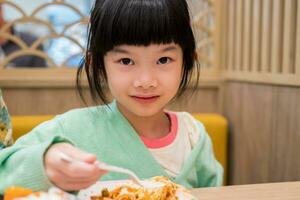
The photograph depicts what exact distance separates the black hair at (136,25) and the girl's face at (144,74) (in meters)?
0.02

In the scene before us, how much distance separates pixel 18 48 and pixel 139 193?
1143mm

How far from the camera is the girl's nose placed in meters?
0.77

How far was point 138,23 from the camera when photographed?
782mm

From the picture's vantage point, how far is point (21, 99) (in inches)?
62.0

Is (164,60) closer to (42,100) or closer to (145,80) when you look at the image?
(145,80)

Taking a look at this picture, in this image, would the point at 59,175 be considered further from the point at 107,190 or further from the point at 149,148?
the point at 149,148

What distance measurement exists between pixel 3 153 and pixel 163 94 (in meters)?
0.32

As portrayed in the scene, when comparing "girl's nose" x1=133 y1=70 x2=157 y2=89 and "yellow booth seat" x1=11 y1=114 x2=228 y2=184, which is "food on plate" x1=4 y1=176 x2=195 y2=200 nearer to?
"girl's nose" x1=133 y1=70 x2=157 y2=89

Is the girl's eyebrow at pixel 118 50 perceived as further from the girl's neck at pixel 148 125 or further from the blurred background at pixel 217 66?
the blurred background at pixel 217 66

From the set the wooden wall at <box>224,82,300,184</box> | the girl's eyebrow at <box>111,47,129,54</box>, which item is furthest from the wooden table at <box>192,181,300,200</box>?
the wooden wall at <box>224,82,300,184</box>

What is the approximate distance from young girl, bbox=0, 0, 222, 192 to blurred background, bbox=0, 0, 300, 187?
420mm

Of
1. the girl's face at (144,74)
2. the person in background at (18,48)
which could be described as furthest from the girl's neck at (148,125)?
the person in background at (18,48)

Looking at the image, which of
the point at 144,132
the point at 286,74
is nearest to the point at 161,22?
the point at 144,132

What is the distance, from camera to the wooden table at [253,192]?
0.68m
